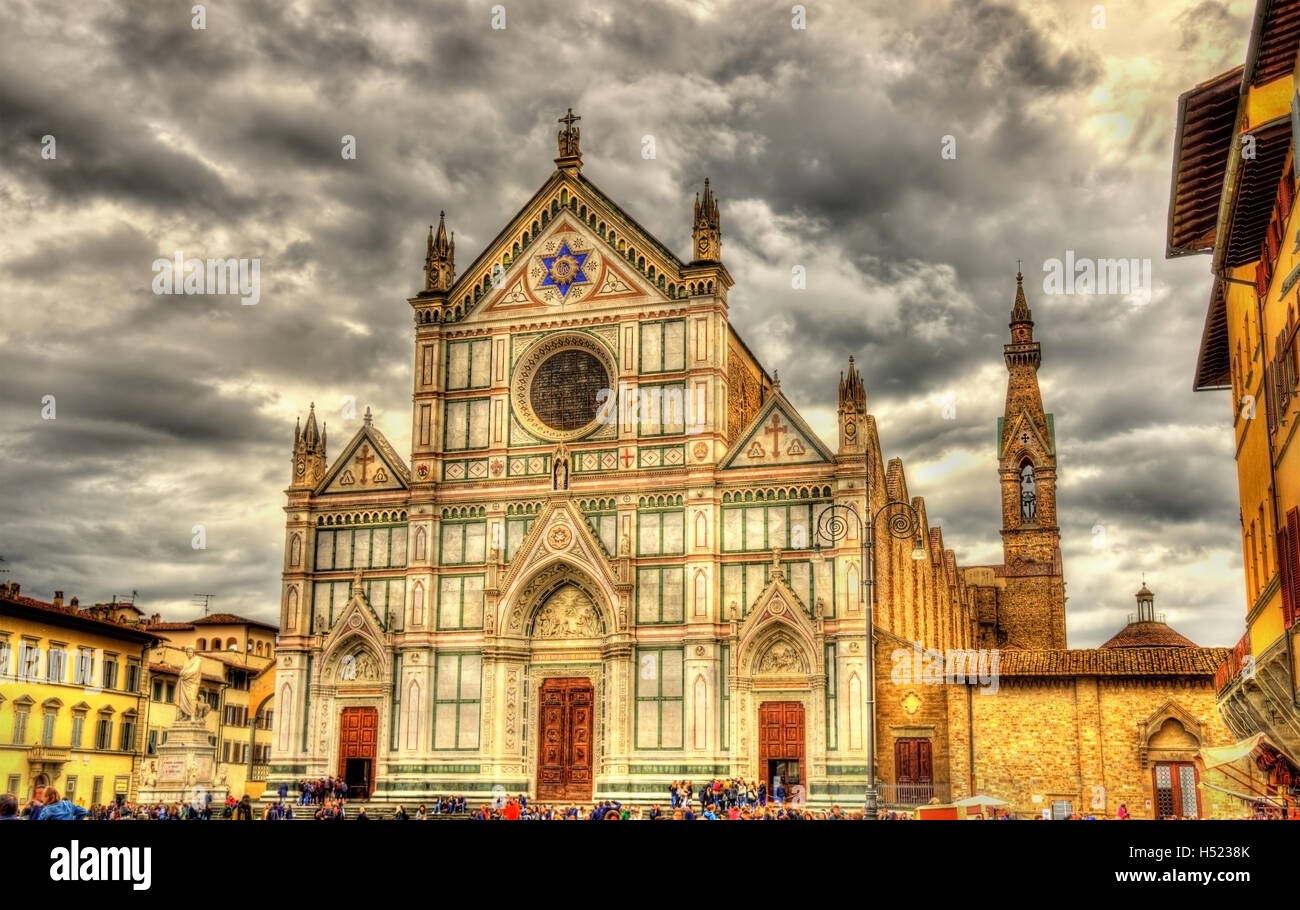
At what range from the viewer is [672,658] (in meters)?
42.2

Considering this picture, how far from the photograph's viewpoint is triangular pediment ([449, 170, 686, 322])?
45.1m

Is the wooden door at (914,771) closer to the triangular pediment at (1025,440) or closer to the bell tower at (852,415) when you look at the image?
the bell tower at (852,415)

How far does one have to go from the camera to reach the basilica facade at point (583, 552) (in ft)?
135

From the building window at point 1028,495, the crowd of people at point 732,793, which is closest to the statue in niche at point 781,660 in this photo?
the crowd of people at point 732,793

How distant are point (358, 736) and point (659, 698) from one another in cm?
1052

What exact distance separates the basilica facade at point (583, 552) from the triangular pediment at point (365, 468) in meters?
0.11

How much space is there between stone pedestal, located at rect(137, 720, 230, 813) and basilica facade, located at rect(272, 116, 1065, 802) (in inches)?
165

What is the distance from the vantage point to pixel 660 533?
43250mm

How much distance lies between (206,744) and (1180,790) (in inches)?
1108

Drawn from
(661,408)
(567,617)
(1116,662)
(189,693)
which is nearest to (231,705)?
(189,693)

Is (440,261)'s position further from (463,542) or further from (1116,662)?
(1116,662)

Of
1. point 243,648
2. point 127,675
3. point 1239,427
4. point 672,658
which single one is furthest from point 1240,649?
point 243,648
